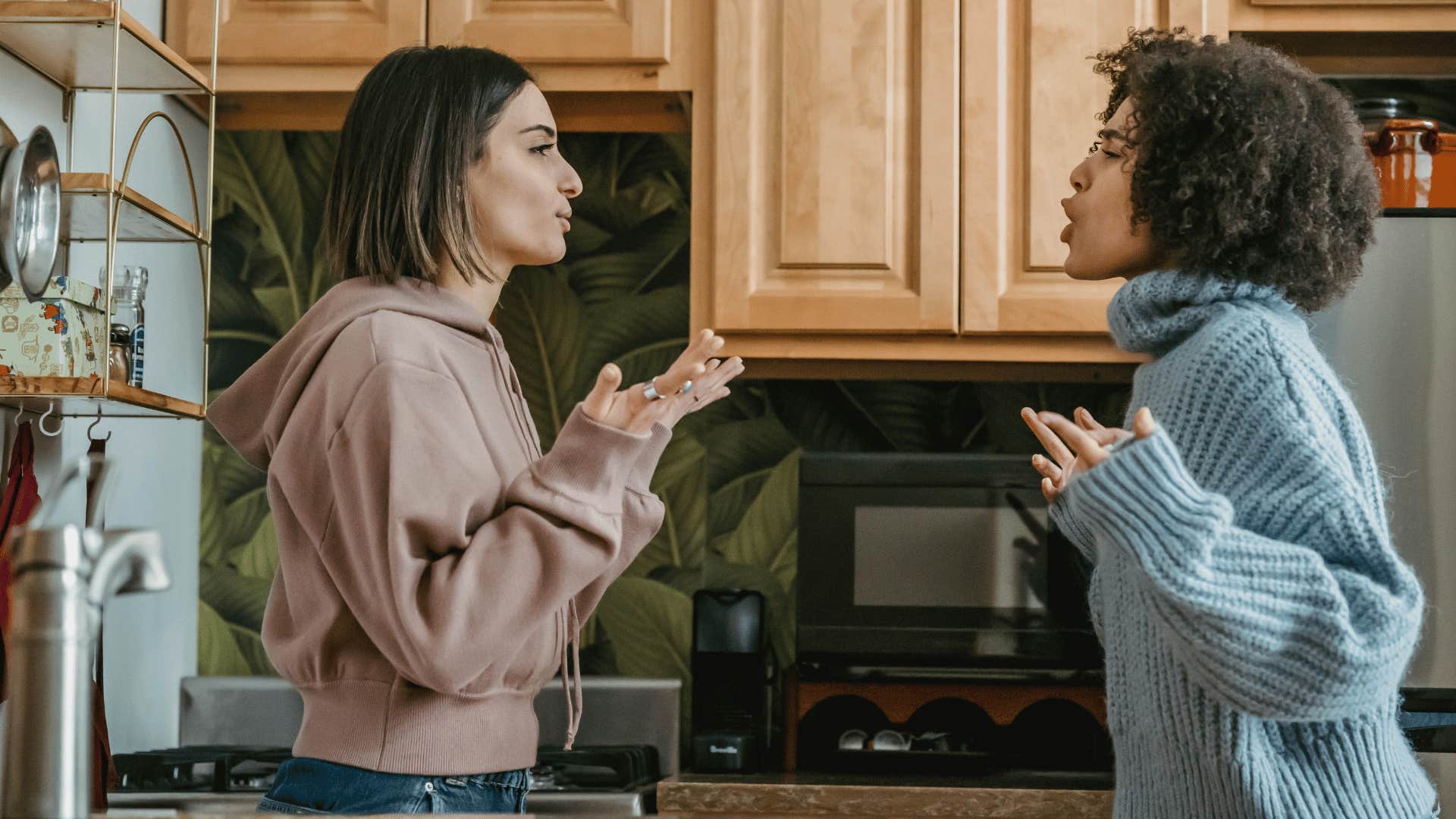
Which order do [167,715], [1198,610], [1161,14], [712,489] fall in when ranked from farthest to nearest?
[712,489], [167,715], [1161,14], [1198,610]

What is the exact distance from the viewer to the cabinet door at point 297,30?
2.16 meters

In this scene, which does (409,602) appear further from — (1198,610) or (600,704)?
(600,704)

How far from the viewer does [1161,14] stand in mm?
2111

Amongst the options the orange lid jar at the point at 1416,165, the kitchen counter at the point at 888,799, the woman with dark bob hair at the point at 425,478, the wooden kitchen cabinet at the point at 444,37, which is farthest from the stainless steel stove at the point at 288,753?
the orange lid jar at the point at 1416,165

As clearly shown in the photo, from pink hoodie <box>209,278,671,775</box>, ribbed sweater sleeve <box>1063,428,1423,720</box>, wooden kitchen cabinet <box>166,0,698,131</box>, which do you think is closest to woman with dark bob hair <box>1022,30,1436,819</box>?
ribbed sweater sleeve <box>1063,428,1423,720</box>

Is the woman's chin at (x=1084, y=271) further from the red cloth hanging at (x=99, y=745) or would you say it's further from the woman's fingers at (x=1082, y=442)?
the red cloth hanging at (x=99, y=745)

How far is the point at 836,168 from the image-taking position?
83.3 inches

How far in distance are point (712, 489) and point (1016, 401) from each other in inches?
22.1

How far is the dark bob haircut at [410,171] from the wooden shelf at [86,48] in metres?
0.51

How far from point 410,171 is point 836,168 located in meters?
1.00

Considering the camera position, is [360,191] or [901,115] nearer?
[360,191]

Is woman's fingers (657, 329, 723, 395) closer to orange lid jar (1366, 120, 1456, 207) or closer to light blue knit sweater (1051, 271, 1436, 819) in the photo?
light blue knit sweater (1051, 271, 1436, 819)

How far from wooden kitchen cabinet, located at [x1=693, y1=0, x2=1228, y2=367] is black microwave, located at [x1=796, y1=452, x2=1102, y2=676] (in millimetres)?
196

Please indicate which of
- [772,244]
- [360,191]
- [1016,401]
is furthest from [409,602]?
[1016,401]
